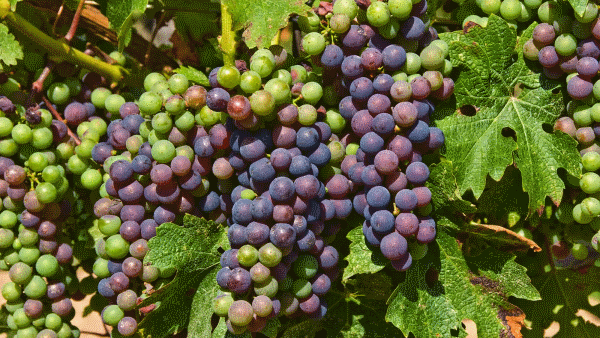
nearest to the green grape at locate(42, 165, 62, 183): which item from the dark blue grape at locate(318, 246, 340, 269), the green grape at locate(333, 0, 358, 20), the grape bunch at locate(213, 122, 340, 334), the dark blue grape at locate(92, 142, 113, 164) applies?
the dark blue grape at locate(92, 142, 113, 164)

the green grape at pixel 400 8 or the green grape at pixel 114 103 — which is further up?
the green grape at pixel 400 8

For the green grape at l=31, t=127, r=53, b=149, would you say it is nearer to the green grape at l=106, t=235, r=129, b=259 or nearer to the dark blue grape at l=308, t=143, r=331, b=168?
the green grape at l=106, t=235, r=129, b=259

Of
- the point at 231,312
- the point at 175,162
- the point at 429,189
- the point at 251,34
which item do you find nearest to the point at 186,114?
the point at 175,162

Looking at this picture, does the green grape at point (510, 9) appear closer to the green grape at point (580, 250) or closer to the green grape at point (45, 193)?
the green grape at point (580, 250)

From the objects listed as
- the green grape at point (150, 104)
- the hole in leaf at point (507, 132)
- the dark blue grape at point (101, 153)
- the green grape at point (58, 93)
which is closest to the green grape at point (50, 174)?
the dark blue grape at point (101, 153)

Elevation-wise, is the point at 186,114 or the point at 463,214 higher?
the point at 186,114

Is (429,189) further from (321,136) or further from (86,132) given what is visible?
(86,132)

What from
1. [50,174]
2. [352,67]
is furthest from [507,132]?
[50,174]
